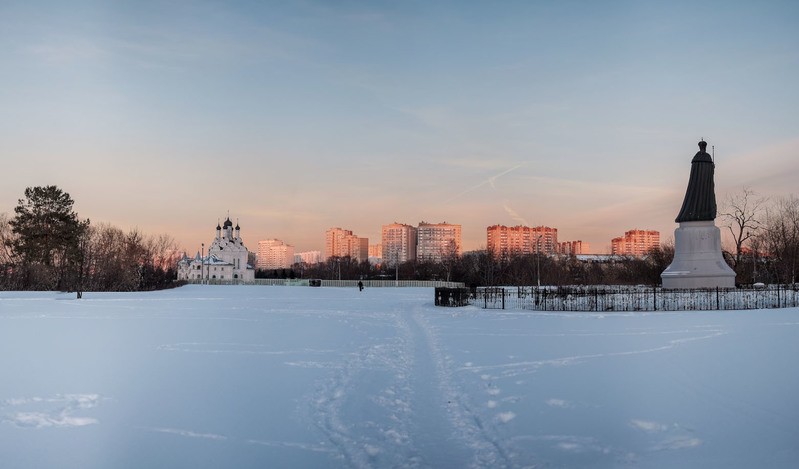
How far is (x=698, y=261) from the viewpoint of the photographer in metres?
30.2

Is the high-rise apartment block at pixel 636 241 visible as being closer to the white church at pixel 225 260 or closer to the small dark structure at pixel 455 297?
the white church at pixel 225 260

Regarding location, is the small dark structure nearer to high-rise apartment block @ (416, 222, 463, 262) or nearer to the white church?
the white church

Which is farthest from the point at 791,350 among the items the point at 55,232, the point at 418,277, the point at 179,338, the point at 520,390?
the point at 418,277

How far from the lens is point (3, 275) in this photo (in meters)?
51.2

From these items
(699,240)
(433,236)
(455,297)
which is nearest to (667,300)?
(699,240)

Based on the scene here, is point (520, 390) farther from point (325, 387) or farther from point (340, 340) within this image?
point (340, 340)

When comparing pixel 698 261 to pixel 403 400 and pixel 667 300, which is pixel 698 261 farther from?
pixel 403 400

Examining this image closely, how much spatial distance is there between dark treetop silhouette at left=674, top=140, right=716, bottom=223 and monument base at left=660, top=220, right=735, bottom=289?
41cm

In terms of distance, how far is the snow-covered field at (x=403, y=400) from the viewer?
608cm

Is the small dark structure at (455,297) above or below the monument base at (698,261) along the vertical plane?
below

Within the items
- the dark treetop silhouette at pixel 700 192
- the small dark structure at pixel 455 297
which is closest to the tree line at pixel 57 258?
the small dark structure at pixel 455 297

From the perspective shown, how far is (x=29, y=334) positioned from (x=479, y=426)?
14522 mm

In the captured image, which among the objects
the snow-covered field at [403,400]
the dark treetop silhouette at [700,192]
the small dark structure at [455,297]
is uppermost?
the dark treetop silhouette at [700,192]

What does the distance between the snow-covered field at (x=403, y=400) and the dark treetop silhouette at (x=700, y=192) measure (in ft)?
57.6
